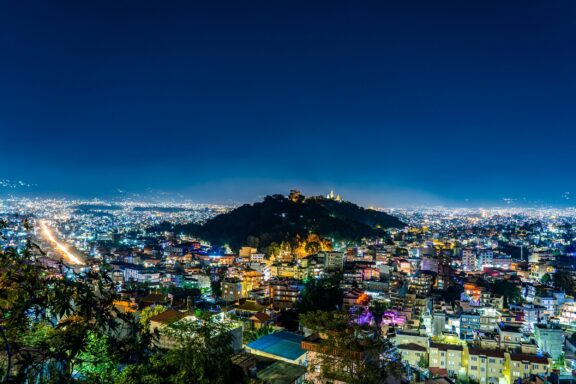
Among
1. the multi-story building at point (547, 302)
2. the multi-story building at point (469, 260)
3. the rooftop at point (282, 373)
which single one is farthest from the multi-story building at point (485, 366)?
the multi-story building at point (469, 260)

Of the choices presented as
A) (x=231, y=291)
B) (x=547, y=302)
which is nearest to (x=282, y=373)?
(x=231, y=291)

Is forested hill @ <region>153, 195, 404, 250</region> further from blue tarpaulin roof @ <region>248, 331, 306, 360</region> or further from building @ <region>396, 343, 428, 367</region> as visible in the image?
blue tarpaulin roof @ <region>248, 331, 306, 360</region>

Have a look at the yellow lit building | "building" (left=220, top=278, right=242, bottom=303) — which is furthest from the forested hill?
the yellow lit building

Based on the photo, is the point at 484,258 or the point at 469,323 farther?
the point at 484,258

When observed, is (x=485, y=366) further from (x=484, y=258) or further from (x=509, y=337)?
(x=484, y=258)

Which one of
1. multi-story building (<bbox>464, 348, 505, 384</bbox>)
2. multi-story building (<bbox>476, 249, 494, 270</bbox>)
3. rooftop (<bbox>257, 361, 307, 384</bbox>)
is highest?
multi-story building (<bbox>476, 249, 494, 270</bbox>)

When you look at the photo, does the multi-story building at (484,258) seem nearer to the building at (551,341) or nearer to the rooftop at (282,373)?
the building at (551,341)

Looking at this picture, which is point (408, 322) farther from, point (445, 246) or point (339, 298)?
point (445, 246)

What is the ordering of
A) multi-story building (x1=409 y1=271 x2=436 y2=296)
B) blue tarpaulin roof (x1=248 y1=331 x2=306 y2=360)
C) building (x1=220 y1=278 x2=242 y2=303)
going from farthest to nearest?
1. multi-story building (x1=409 y1=271 x2=436 y2=296)
2. building (x1=220 y1=278 x2=242 y2=303)
3. blue tarpaulin roof (x1=248 y1=331 x2=306 y2=360)
